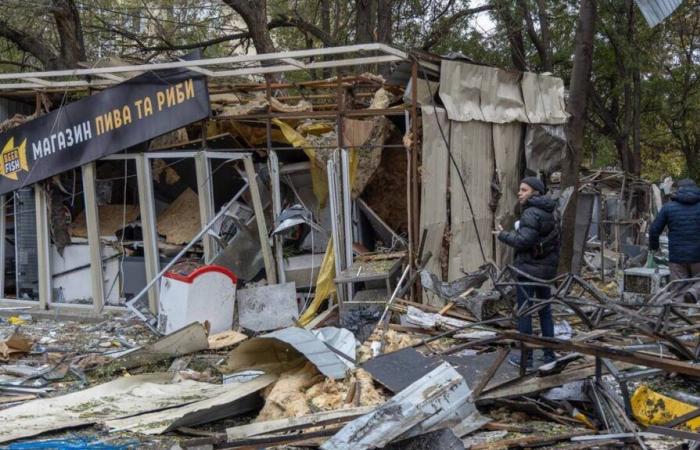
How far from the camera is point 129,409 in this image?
6410 millimetres

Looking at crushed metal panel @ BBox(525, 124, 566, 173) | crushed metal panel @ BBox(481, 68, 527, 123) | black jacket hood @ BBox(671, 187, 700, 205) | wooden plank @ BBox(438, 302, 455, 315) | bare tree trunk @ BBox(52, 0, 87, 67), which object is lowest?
wooden plank @ BBox(438, 302, 455, 315)

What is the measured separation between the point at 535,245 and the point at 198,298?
4406 mm

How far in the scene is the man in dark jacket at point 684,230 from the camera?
856 cm

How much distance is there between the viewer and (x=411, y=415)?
14.8ft

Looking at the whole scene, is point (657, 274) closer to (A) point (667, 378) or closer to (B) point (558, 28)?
(A) point (667, 378)

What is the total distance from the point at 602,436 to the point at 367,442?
5.46 ft

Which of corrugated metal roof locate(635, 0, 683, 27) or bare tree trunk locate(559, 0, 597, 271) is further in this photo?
bare tree trunk locate(559, 0, 597, 271)

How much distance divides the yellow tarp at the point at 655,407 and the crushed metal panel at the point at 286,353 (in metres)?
2.23

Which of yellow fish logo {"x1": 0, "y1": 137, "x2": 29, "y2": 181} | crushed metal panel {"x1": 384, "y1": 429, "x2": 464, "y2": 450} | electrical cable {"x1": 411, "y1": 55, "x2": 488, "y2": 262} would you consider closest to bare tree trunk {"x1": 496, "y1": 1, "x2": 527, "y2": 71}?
electrical cable {"x1": 411, "y1": 55, "x2": 488, "y2": 262}

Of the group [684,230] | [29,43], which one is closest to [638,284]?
[684,230]

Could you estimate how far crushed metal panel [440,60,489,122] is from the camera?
9102mm

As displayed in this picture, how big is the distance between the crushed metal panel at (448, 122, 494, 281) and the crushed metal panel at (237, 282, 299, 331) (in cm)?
204

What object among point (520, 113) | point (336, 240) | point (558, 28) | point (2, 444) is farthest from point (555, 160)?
point (558, 28)

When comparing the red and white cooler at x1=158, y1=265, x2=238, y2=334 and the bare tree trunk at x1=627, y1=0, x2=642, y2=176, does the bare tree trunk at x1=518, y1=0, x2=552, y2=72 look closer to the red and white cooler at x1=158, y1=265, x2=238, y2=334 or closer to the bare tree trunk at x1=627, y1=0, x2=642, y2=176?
the bare tree trunk at x1=627, y1=0, x2=642, y2=176
